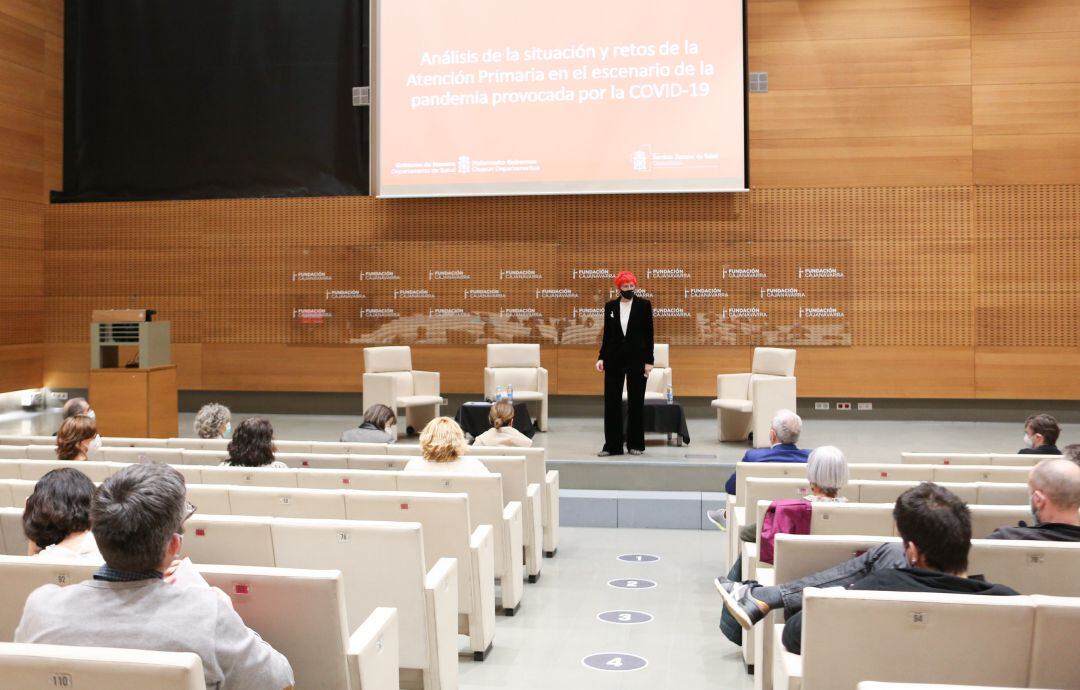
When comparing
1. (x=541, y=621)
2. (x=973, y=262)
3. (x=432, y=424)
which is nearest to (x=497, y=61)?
(x=973, y=262)

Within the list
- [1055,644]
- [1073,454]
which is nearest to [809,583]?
[1055,644]

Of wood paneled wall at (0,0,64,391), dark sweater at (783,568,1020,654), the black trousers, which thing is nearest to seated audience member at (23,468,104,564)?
dark sweater at (783,568,1020,654)

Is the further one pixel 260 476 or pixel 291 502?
pixel 260 476

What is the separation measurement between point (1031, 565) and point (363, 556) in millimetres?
2052

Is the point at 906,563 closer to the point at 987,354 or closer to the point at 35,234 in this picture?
the point at 987,354

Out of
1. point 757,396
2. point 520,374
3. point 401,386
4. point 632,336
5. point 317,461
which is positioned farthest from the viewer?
point 520,374

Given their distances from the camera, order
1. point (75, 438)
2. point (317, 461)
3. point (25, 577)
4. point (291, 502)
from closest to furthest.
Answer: point (25, 577), point (291, 502), point (75, 438), point (317, 461)

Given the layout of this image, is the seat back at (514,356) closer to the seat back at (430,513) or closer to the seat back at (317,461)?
the seat back at (317,461)

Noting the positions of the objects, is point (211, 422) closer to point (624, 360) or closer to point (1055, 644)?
point (624, 360)

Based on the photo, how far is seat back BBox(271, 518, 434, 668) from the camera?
3.06 meters

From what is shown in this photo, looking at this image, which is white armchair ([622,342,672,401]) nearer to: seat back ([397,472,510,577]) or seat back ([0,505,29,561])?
seat back ([397,472,510,577])

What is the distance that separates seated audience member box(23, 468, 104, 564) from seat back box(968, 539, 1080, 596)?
103 inches

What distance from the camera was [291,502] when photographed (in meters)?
3.87

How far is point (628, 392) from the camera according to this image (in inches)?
320
